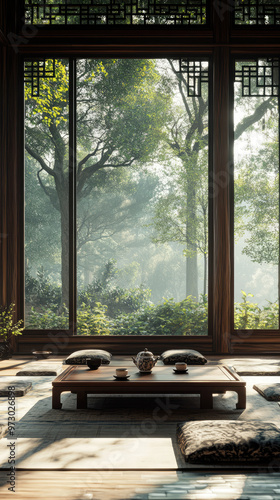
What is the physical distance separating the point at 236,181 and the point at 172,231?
1.21 metres

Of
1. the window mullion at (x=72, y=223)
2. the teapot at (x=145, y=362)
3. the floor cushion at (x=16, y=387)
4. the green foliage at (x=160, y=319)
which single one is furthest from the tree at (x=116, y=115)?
the teapot at (x=145, y=362)

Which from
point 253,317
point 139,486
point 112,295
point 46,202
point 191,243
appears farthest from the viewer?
point 112,295

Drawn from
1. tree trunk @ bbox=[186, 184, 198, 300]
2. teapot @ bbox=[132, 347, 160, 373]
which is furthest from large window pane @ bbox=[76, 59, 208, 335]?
teapot @ bbox=[132, 347, 160, 373]

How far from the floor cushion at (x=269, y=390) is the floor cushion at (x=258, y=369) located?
0.48 metres

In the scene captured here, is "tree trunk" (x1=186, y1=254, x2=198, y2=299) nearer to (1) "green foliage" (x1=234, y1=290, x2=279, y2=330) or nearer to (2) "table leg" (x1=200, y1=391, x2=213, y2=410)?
(1) "green foliage" (x1=234, y1=290, x2=279, y2=330)

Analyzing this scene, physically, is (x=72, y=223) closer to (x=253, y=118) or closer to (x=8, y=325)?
(x=8, y=325)

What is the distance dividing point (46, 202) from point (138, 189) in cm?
157

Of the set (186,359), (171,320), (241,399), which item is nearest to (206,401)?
(241,399)

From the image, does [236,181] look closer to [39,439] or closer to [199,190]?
[199,190]

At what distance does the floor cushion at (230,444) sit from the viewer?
2500 mm

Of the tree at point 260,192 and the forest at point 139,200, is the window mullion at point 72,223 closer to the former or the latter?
the forest at point 139,200

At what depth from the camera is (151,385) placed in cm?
346

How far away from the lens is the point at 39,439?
2.89 metres

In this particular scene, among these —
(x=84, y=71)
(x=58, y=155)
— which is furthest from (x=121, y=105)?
(x=58, y=155)
